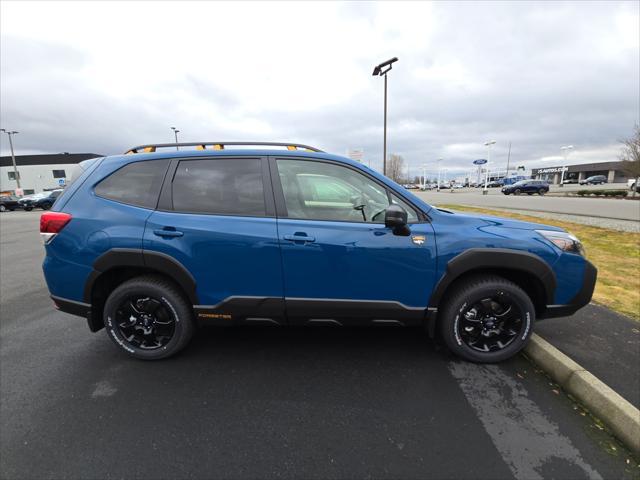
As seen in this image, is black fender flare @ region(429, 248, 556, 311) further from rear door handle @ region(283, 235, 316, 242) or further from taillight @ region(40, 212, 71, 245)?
taillight @ region(40, 212, 71, 245)

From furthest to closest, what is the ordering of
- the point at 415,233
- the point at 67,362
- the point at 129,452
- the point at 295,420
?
the point at 67,362, the point at 415,233, the point at 295,420, the point at 129,452

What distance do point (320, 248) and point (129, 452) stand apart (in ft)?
5.94

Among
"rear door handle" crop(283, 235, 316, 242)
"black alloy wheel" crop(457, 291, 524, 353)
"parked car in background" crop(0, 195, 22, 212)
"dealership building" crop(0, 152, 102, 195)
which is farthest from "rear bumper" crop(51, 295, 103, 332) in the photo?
"dealership building" crop(0, 152, 102, 195)

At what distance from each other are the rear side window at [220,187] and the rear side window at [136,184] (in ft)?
0.56

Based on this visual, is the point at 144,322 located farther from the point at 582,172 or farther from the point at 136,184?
the point at 582,172

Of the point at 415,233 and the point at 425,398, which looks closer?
the point at 425,398

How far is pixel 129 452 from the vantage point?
77.9 inches

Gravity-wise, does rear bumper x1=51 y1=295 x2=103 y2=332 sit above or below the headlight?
below

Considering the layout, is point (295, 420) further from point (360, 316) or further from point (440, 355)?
point (440, 355)

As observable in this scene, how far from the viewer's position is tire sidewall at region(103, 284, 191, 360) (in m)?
2.76

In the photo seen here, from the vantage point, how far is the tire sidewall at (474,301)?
106 inches

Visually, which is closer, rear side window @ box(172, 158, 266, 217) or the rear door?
the rear door

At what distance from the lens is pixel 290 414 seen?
2.28 meters

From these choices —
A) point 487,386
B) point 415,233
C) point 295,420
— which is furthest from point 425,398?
point 415,233
